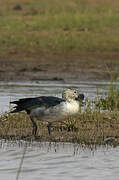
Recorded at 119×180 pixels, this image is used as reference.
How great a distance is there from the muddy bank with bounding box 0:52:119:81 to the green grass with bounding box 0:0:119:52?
0.47 metres

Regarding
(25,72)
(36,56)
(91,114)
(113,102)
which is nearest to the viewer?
(91,114)

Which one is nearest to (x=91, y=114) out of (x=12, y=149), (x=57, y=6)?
(x=12, y=149)

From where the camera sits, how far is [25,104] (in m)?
7.70

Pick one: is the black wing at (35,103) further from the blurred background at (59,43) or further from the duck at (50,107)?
the blurred background at (59,43)

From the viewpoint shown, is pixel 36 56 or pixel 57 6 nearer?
pixel 36 56

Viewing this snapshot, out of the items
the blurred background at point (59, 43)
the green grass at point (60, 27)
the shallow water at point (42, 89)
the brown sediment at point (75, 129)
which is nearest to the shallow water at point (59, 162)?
the brown sediment at point (75, 129)

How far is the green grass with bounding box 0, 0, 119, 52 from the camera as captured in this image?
54.0 feet

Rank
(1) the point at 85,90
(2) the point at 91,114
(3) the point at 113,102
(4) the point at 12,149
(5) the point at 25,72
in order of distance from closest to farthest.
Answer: (4) the point at 12,149
(2) the point at 91,114
(3) the point at 113,102
(1) the point at 85,90
(5) the point at 25,72

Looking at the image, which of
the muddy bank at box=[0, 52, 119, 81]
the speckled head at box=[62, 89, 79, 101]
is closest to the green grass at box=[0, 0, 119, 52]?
the muddy bank at box=[0, 52, 119, 81]

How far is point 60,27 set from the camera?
59.4 feet

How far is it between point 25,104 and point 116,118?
1.64 m

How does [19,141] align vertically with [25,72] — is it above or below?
below

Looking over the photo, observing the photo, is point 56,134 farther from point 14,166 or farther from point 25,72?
point 25,72

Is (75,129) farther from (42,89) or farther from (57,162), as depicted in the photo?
(42,89)
